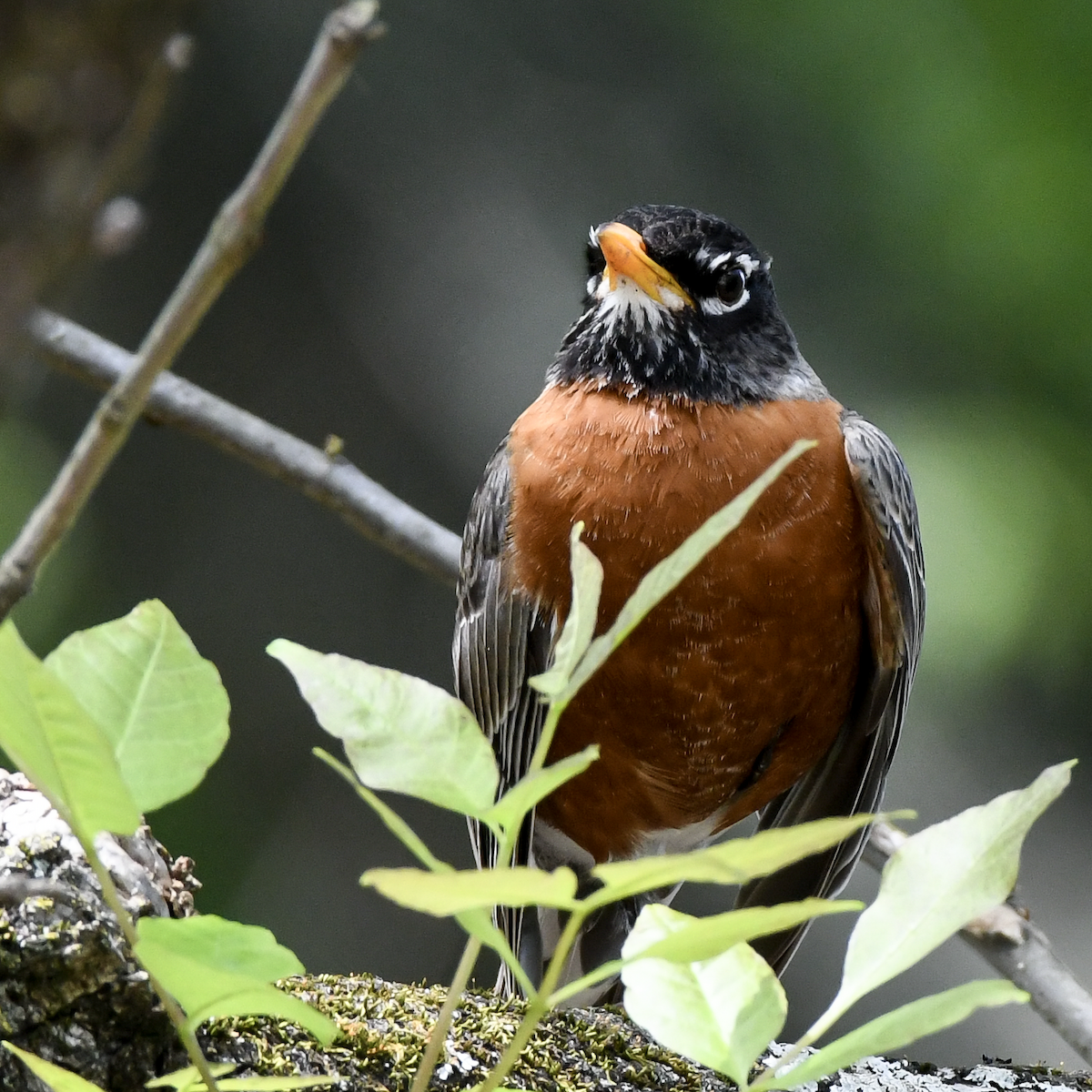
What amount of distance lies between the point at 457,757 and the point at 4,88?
400mm

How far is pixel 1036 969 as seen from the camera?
66.5 inches

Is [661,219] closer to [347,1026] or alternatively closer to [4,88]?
[347,1026]

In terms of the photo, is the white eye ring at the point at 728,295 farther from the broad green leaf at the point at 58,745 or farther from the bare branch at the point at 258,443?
the broad green leaf at the point at 58,745

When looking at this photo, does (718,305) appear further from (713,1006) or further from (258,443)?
(713,1006)

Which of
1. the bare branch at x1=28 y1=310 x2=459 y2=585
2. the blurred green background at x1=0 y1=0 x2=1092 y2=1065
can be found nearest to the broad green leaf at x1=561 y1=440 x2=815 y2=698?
the bare branch at x1=28 y1=310 x2=459 y2=585

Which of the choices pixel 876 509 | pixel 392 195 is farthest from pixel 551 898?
pixel 392 195

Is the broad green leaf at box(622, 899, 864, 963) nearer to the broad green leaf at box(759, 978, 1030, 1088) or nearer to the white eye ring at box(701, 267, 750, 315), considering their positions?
the broad green leaf at box(759, 978, 1030, 1088)

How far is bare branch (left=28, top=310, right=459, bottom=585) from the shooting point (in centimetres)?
204

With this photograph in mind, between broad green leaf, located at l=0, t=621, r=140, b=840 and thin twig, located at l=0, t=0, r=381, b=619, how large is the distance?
71 mm

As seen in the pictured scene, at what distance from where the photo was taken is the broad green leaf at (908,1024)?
697 mm

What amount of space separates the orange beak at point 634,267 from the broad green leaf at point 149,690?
5.01ft

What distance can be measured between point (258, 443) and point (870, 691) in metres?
1.12

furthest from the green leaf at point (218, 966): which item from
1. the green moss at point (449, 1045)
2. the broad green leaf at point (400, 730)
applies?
the green moss at point (449, 1045)

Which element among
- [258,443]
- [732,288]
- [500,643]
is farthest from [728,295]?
[258,443]
